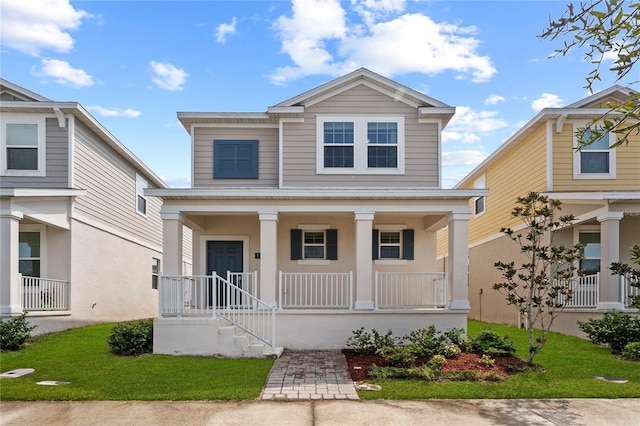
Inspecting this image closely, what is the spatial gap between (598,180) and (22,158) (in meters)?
16.4

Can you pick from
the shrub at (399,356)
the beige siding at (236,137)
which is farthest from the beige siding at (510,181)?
the beige siding at (236,137)

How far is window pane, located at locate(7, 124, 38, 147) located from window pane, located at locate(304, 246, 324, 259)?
813 centimetres

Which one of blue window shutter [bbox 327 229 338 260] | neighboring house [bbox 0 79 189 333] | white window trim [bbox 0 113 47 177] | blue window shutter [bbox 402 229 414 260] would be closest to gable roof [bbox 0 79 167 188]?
neighboring house [bbox 0 79 189 333]

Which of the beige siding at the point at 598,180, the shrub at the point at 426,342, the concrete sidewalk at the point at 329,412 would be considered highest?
the beige siding at the point at 598,180

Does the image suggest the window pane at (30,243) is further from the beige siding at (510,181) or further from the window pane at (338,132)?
the beige siding at (510,181)

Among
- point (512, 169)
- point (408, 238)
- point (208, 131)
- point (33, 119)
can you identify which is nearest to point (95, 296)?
point (33, 119)

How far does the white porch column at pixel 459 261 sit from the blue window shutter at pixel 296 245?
4009 millimetres

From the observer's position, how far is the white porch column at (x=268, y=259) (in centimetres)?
1129

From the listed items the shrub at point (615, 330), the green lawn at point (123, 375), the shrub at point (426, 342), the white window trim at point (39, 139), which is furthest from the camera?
the white window trim at point (39, 139)

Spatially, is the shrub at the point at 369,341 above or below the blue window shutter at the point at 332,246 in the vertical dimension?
below

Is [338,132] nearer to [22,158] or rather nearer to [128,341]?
[128,341]

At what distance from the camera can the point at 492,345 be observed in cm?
988

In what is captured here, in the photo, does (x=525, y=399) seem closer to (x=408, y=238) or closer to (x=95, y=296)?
(x=408, y=238)

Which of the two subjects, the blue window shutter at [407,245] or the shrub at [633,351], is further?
the blue window shutter at [407,245]
